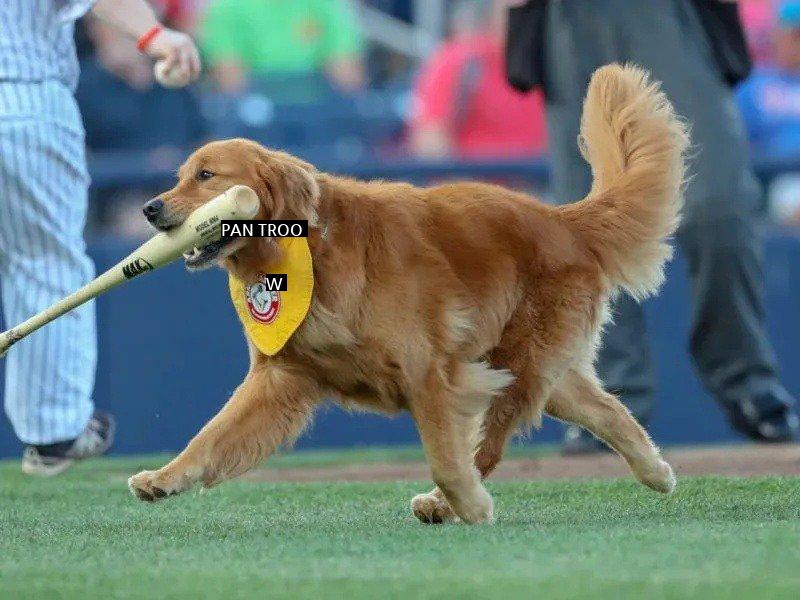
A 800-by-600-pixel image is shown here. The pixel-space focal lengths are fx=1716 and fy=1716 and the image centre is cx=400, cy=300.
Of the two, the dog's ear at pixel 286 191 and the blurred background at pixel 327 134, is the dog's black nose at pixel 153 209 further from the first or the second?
the blurred background at pixel 327 134

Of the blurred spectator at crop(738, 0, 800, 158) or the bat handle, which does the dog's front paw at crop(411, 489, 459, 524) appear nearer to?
the bat handle

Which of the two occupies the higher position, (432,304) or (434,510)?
(432,304)

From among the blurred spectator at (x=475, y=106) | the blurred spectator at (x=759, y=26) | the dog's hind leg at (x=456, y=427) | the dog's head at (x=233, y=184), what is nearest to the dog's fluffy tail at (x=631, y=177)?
the dog's hind leg at (x=456, y=427)

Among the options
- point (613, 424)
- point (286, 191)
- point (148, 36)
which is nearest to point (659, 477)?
point (613, 424)

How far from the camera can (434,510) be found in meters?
4.99

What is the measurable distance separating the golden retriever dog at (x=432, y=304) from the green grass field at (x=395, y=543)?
0.23 meters

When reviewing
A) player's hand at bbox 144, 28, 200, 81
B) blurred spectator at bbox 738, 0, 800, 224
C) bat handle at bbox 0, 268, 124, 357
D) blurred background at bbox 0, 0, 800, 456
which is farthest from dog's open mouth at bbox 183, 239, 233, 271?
blurred spectator at bbox 738, 0, 800, 224

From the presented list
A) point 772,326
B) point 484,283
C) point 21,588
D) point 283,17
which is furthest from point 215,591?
point 283,17

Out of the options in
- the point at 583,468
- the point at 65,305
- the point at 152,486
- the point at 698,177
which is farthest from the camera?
the point at 698,177

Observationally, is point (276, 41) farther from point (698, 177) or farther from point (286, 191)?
point (286, 191)

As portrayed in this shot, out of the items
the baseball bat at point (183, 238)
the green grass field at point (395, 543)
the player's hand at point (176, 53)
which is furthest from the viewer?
the player's hand at point (176, 53)

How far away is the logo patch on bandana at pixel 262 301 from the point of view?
463cm

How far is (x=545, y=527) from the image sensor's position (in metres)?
4.66

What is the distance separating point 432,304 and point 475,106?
18.9ft
